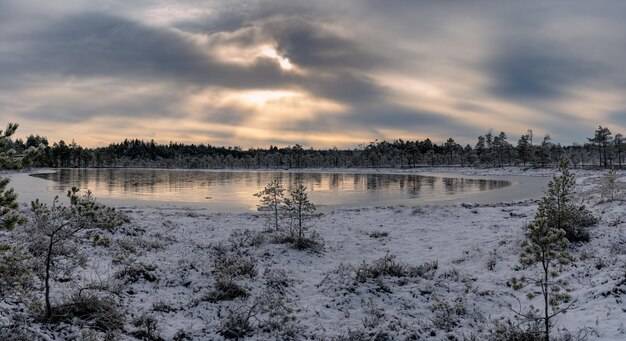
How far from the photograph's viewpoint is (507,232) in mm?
17891

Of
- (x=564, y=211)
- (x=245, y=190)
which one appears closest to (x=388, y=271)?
(x=564, y=211)

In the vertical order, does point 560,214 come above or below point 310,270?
above

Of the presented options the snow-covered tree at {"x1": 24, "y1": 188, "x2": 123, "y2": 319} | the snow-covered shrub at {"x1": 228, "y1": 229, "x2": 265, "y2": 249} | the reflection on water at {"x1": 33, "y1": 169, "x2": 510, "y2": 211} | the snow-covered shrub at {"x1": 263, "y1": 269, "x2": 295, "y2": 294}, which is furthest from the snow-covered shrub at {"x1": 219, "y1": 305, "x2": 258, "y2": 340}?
the reflection on water at {"x1": 33, "y1": 169, "x2": 510, "y2": 211}

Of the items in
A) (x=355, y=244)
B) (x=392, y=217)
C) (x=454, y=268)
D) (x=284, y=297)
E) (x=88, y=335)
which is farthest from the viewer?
(x=392, y=217)

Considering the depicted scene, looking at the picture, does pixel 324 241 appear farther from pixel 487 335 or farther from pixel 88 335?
pixel 88 335

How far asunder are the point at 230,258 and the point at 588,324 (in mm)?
10468

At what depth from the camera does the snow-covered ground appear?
28.2 ft

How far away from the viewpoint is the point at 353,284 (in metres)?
11.1

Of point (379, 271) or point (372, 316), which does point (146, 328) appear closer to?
point (372, 316)

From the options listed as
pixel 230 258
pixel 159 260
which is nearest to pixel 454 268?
pixel 230 258

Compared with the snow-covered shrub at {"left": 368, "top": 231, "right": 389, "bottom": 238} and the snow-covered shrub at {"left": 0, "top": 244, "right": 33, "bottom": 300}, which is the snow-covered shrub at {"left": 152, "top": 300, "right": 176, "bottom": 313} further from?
the snow-covered shrub at {"left": 368, "top": 231, "right": 389, "bottom": 238}

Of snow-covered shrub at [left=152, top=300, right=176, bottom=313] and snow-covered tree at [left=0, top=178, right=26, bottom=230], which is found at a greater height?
snow-covered tree at [left=0, top=178, right=26, bottom=230]

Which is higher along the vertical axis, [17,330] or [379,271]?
[17,330]

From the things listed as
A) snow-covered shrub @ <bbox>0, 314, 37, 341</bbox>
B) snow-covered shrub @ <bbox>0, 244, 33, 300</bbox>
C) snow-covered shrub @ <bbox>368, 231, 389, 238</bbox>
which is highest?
snow-covered shrub @ <bbox>0, 244, 33, 300</bbox>
